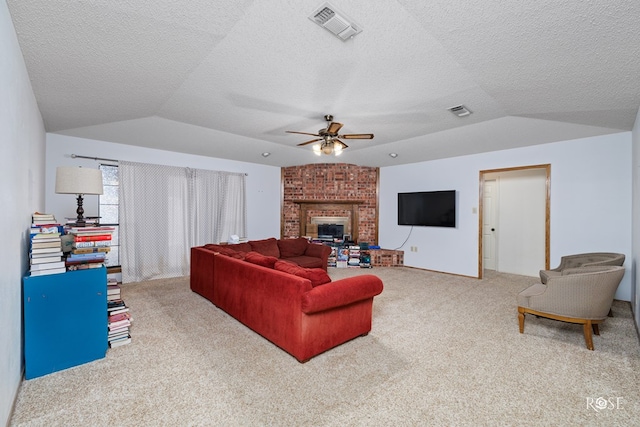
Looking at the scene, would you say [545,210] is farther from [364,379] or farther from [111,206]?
[111,206]

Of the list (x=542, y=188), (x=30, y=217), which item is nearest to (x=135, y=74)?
(x=30, y=217)

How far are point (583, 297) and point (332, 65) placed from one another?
3130mm

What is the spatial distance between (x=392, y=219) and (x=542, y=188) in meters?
2.93

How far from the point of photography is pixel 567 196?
4398 millimetres

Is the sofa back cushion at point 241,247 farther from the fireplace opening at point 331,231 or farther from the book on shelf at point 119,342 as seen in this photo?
the fireplace opening at point 331,231

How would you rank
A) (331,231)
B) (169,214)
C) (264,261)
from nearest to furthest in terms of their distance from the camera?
(264,261), (169,214), (331,231)

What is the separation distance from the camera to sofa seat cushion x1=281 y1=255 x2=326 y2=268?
5057 mm

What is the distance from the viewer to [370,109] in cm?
343

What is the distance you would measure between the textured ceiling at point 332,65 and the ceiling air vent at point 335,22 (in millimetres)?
44

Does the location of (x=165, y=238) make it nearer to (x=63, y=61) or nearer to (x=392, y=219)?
(x=63, y=61)

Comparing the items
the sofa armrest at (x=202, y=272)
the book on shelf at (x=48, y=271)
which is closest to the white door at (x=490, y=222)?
the sofa armrest at (x=202, y=272)

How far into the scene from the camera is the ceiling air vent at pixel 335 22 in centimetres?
170

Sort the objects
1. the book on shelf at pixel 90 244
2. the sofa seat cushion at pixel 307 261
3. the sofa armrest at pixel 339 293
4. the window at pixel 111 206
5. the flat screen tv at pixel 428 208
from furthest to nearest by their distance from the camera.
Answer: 1. the flat screen tv at pixel 428 208
2. the sofa seat cushion at pixel 307 261
3. the window at pixel 111 206
4. the book on shelf at pixel 90 244
5. the sofa armrest at pixel 339 293

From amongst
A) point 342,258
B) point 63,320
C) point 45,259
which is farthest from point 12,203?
point 342,258
